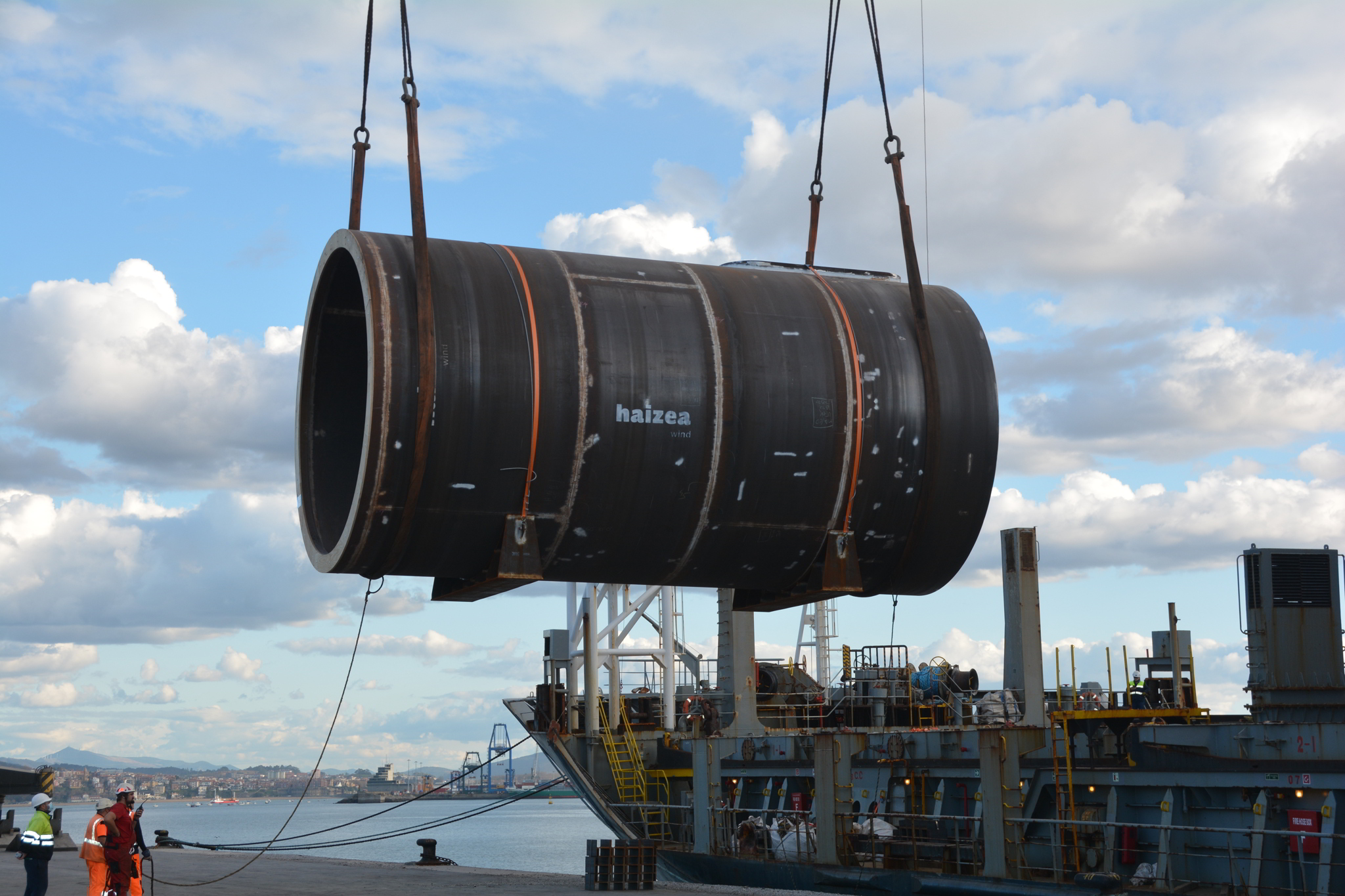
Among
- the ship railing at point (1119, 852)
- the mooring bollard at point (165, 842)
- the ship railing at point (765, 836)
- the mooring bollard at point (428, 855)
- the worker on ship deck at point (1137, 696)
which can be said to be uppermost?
the worker on ship deck at point (1137, 696)

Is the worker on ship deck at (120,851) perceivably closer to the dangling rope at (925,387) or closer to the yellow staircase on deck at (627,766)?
the dangling rope at (925,387)

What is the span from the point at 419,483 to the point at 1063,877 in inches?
577

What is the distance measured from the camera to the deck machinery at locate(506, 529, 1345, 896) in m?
17.9

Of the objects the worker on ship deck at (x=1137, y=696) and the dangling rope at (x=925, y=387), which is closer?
the dangling rope at (x=925, y=387)

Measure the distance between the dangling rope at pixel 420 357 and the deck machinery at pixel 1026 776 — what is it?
11.3 metres

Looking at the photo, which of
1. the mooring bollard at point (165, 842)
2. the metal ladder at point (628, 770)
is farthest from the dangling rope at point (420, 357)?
the mooring bollard at point (165, 842)

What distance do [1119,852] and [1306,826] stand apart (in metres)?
3.50

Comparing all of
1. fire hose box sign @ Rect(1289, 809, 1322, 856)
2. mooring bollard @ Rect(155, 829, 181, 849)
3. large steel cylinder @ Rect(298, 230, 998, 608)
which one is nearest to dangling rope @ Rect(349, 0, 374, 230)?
large steel cylinder @ Rect(298, 230, 998, 608)

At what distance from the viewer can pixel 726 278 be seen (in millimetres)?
9898

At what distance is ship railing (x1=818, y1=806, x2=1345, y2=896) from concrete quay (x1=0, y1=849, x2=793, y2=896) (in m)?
2.80

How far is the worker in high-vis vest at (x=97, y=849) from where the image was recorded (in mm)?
14641

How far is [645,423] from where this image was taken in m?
8.95

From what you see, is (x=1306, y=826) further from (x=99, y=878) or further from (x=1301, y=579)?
(x=99, y=878)

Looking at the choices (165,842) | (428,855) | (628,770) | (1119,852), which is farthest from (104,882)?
(165,842)
